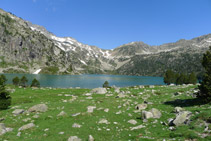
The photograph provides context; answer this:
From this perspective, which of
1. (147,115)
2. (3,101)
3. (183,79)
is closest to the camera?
(147,115)

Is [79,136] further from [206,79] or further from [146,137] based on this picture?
[206,79]

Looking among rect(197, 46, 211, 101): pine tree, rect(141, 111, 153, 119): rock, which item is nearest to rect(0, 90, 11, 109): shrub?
rect(141, 111, 153, 119): rock

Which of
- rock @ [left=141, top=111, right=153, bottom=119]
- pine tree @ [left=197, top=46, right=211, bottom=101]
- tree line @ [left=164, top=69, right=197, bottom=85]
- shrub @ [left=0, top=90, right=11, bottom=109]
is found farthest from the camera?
tree line @ [left=164, top=69, right=197, bottom=85]

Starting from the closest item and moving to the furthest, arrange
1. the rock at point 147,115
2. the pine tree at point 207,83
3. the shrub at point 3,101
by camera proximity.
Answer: the rock at point 147,115 < the pine tree at point 207,83 < the shrub at point 3,101

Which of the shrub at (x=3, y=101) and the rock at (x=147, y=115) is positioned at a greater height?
the shrub at (x=3, y=101)

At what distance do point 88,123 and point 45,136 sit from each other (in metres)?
5.18

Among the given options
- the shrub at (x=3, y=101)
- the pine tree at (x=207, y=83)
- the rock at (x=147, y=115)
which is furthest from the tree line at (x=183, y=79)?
the shrub at (x=3, y=101)

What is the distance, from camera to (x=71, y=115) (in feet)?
66.6

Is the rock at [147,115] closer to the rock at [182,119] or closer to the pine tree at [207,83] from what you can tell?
the rock at [182,119]

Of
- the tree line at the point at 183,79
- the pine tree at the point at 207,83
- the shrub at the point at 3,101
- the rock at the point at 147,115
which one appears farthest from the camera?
the tree line at the point at 183,79

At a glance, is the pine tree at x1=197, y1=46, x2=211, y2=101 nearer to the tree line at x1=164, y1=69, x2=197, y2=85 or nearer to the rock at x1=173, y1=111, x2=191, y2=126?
the rock at x1=173, y1=111, x2=191, y2=126

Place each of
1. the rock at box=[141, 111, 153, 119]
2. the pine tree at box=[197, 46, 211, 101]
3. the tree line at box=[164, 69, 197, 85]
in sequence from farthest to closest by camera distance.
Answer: the tree line at box=[164, 69, 197, 85] → the pine tree at box=[197, 46, 211, 101] → the rock at box=[141, 111, 153, 119]

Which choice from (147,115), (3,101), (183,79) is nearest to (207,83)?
(147,115)

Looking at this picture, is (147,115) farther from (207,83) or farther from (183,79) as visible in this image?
(183,79)
